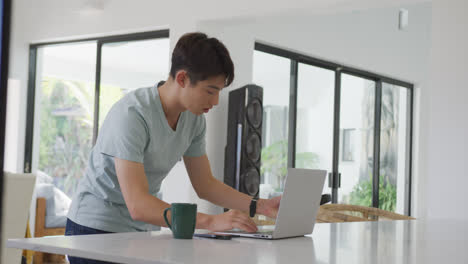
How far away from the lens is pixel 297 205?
1.54 m

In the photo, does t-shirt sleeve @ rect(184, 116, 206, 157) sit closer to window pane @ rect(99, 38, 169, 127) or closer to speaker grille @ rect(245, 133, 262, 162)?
speaker grille @ rect(245, 133, 262, 162)

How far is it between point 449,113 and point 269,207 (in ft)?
9.31

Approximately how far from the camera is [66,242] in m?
1.23

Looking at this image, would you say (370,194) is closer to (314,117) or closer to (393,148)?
(393,148)

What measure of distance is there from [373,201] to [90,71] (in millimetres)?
3988

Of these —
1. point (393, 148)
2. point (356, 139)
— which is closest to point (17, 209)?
point (356, 139)

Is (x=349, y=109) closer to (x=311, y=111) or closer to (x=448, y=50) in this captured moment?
(x=311, y=111)

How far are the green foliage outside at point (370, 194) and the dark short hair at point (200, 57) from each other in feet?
18.8

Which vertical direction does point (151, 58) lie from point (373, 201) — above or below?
above

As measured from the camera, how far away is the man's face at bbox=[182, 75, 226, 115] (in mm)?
1670

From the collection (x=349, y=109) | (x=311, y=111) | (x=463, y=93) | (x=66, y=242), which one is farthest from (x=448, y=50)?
(x=66, y=242)

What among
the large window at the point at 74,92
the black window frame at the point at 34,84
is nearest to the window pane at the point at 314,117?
the large window at the point at 74,92

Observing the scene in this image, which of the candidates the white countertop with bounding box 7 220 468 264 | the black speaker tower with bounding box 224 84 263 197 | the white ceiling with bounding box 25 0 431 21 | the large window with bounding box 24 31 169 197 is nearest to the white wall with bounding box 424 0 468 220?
the white ceiling with bounding box 25 0 431 21

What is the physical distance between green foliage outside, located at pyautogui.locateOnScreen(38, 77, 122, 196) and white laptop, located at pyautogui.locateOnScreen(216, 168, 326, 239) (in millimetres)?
4752
